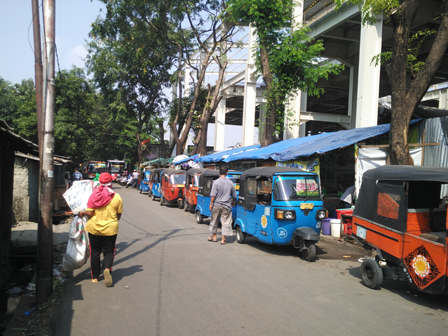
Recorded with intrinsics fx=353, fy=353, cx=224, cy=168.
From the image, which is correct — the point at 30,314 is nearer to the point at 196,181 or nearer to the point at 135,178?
the point at 196,181

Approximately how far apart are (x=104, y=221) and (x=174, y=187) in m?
12.8

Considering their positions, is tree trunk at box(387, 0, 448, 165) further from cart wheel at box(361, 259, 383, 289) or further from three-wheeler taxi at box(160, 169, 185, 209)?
three-wheeler taxi at box(160, 169, 185, 209)

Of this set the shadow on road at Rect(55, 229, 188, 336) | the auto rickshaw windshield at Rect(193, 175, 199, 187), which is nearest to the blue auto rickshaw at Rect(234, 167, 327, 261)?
the shadow on road at Rect(55, 229, 188, 336)

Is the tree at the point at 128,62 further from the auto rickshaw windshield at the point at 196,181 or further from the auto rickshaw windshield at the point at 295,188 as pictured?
the auto rickshaw windshield at the point at 295,188

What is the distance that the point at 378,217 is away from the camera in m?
6.22

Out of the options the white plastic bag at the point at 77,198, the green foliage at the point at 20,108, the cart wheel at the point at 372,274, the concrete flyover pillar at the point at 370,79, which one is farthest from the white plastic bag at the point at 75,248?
the green foliage at the point at 20,108

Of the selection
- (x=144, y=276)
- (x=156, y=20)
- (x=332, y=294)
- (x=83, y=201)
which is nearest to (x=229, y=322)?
(x=332, y=294)

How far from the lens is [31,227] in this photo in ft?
35.2

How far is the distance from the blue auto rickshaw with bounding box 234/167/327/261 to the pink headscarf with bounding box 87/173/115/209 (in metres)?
3.77

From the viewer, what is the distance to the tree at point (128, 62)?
25312 mm

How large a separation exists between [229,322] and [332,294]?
6.64 ft

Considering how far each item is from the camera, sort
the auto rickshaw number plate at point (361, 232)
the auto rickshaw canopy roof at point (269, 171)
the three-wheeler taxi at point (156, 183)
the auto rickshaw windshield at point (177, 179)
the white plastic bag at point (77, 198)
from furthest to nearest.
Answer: the three-wheeler taxi at point (156, 183), the auto rickshaw windshield at point (177, 179), the auto rickshaw canopy roof at point (269, 171), the auto rickshaw number plate at point (361, 232), the white plastic bag at point (77, 198)

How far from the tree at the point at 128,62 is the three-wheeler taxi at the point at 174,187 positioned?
1134 cm

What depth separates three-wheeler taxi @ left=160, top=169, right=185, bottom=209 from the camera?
1869cm
